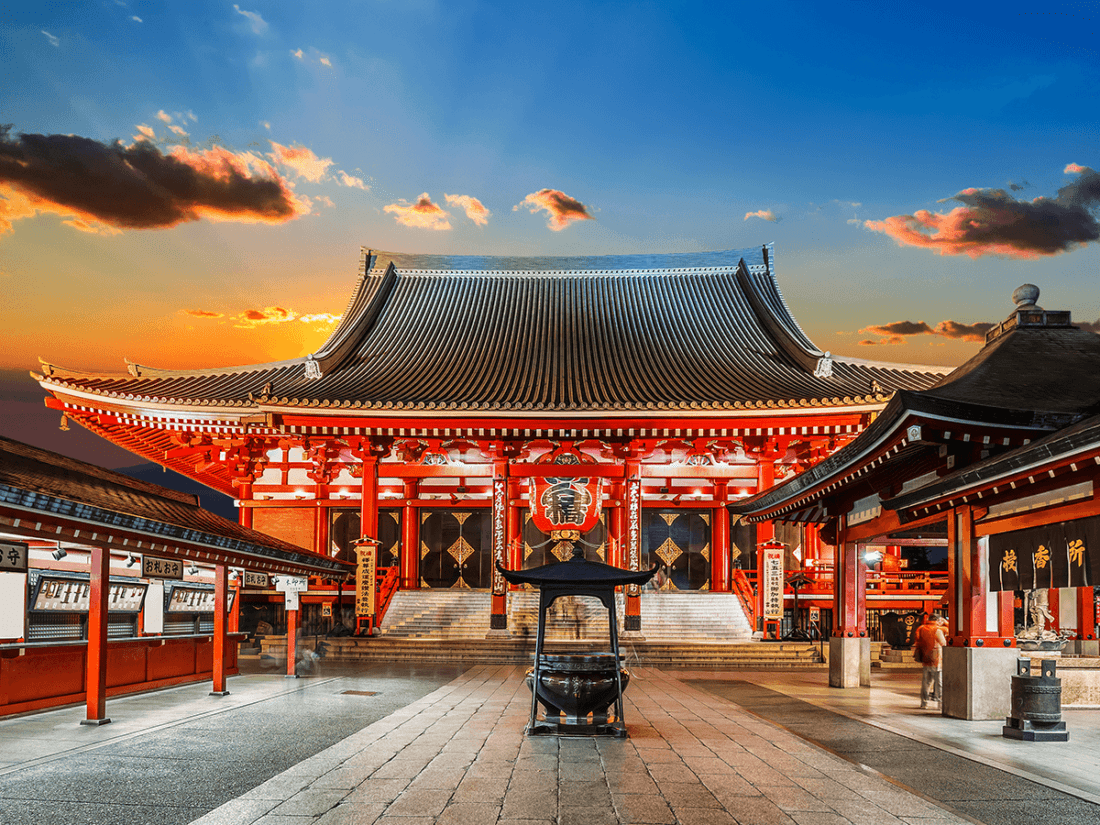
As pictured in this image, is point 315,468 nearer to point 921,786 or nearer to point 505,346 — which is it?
point 505,346

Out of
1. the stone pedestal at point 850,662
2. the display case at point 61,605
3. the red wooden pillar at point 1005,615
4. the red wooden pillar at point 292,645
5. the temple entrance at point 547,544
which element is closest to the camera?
the display case at point 61,605

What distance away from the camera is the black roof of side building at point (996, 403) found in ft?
33.1

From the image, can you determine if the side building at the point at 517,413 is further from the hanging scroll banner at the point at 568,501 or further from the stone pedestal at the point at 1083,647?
the stone pedestal at the point at 1083,647

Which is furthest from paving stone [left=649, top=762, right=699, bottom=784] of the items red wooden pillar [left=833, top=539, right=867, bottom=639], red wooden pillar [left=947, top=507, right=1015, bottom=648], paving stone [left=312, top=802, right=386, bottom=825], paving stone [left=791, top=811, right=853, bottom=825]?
red wooden pillar [left=833, top=539, right=867, bottom=639]

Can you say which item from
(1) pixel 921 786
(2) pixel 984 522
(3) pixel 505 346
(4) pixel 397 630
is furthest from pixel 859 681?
(3) pixel 505 346

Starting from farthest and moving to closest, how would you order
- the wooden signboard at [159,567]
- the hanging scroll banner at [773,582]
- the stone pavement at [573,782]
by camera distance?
the hanging scroll banner at [773,582], the wooden signboard at [159,567], the stone pavement at [573,782]

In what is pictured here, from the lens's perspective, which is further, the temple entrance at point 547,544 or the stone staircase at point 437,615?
the temple entrance at point 547,544

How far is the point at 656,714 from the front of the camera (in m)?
11.3

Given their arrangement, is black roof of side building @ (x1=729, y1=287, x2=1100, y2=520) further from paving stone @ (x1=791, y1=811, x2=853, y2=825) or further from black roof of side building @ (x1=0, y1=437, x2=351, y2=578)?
black roof of side building @ (x1=0, y1=437, x2=351, y2=578)

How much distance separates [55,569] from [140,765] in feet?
13.7

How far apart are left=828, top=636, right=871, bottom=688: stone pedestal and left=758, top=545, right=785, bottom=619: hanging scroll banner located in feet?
16.6

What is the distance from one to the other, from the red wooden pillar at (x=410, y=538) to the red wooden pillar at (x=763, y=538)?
932 centimetres

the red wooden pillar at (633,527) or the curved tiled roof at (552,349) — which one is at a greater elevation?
the curved tiled roof at (552,349)

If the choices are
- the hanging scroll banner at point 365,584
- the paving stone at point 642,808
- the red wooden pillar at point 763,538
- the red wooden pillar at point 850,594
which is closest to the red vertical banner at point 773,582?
the red wooden pillar at point 763,538
